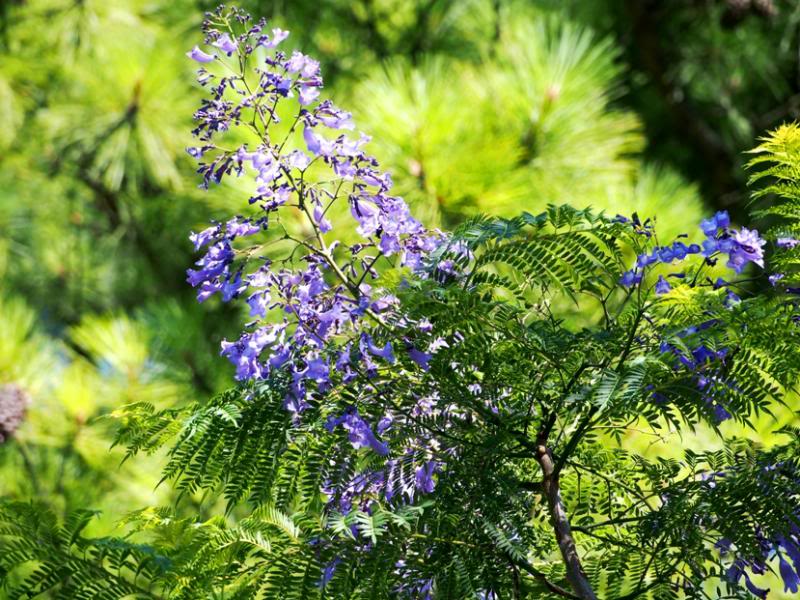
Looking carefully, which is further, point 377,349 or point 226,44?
point 226,44

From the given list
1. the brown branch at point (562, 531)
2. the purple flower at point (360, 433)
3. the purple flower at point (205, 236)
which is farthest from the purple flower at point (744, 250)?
the purple flower at point (205, 236)

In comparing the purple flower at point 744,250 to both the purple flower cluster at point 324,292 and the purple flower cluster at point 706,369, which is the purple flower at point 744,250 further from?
the purple flower cluster at point 324,292

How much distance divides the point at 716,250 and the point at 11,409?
2921 millimetres

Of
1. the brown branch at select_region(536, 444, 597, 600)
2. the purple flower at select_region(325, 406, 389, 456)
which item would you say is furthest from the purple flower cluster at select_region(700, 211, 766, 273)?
the purple flower at select_region(325, 406, 389, 456)

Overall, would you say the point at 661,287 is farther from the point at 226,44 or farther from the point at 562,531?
the point at 226,44

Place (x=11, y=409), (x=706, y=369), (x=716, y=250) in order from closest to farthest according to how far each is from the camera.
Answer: (x=706, y=369) → (x=716, y=250) → (x=11, y=409)

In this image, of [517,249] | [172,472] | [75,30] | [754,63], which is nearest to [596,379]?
[517,249]

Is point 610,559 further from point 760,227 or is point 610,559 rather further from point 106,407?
point 760,227

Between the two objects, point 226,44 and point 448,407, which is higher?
point 226,44

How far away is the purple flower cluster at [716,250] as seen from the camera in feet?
3.65

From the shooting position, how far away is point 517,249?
1.13 meters

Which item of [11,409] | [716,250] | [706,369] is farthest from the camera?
[11,409]

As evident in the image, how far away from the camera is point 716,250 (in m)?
1.14

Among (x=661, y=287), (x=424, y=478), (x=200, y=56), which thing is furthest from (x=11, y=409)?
(x=661, y=287)
